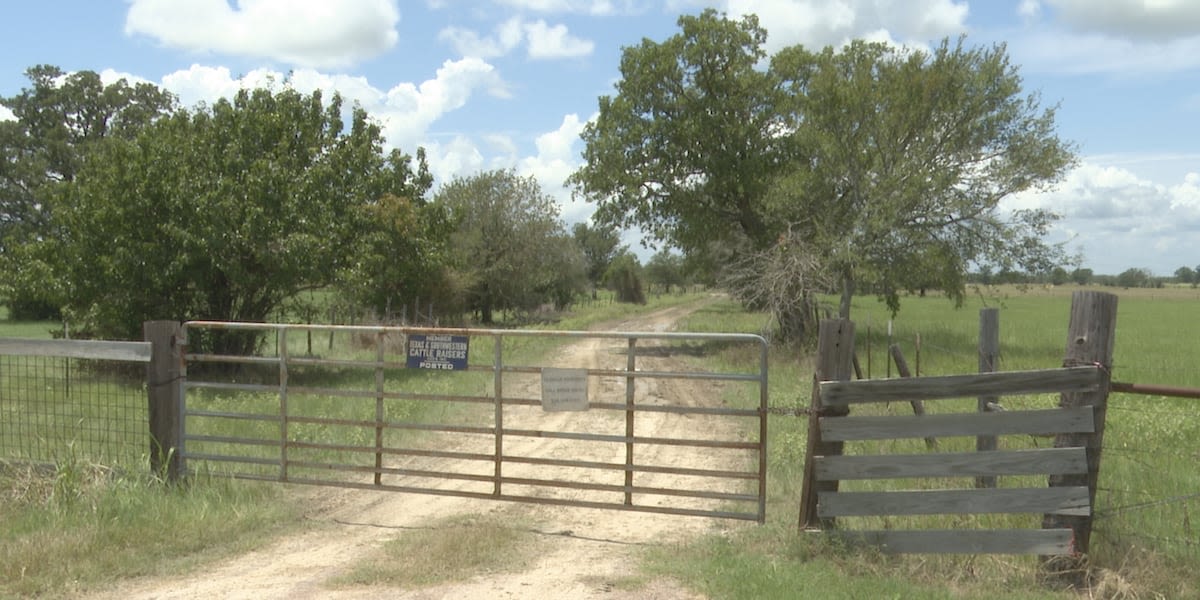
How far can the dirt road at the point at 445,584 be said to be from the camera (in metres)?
6.22

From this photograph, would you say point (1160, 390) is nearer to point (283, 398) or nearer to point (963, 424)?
point (963, 424)

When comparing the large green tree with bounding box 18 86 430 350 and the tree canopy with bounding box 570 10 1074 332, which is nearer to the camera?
the large green tree with bounding box 18 86 430 350

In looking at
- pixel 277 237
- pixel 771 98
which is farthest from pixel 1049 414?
pixel 771 98

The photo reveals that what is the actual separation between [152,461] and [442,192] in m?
40.9

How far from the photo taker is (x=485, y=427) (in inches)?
413

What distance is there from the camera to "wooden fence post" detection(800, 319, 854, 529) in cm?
683

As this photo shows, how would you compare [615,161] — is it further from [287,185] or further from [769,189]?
[287,185]

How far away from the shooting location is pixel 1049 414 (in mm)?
6367

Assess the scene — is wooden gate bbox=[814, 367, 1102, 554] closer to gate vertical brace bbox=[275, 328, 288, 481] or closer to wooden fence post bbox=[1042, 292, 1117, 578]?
wooden fence post bbox=[1042, 292, 1117, 578]

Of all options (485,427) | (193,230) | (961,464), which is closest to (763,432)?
(961,464)

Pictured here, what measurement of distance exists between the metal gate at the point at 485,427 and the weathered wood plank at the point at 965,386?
0.76 m

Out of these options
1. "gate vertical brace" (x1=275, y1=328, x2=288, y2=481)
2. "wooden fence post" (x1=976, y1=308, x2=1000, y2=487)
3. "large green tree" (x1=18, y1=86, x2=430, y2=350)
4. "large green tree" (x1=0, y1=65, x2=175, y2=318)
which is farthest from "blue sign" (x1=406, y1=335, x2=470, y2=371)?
"large green tree" (x1=0, y1=65, x2=175, y2=318)

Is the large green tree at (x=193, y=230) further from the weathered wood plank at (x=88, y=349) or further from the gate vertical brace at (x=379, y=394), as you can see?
the gate vertical brace at (x=379, y=394)

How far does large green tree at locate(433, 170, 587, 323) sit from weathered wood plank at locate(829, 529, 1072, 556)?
3792 cm
